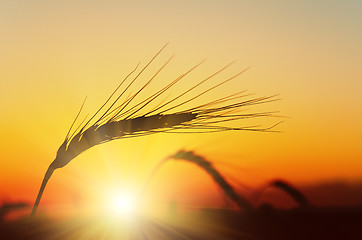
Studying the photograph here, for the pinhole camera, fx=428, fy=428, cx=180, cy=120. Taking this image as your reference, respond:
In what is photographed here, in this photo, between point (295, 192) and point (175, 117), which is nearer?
point (175, 117)

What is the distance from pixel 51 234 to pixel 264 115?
795 mm

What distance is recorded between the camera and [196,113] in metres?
1.45

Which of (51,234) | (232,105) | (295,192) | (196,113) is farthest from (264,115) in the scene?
(51,234)

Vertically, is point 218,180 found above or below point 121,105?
below

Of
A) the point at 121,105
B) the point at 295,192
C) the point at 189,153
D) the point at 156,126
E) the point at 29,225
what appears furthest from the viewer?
the point at 189,153

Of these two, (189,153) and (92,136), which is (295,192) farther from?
(92,136)

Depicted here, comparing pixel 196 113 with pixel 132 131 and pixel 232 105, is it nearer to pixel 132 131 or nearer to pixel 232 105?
pixel 232 105

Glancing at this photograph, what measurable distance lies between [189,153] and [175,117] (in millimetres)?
397

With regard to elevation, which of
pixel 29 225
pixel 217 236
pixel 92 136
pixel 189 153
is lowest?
pixel 217 236

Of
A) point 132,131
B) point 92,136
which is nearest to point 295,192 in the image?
point 132,131

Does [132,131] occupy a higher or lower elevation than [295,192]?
higher

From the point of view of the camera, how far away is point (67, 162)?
55.9 inches

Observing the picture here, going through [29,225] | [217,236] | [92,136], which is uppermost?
[92,136]

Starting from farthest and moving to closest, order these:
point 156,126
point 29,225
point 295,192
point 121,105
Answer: point 295,192, point 121,105, point 156,126, point 29,225
